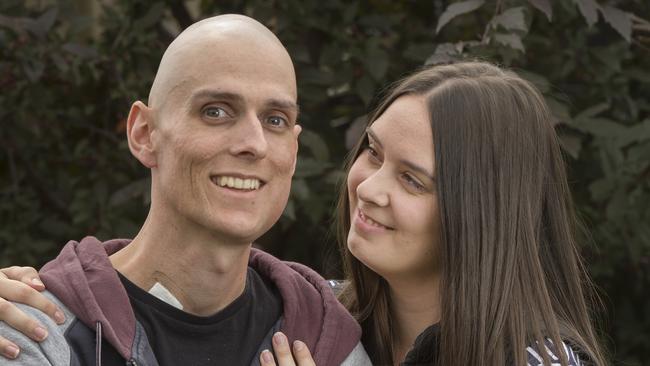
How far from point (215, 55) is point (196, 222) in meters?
0.36

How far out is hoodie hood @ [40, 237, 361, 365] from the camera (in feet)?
8.35

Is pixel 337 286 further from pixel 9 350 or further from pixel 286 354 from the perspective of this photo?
pixel 9 350

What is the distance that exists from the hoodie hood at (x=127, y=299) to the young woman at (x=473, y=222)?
18 cm

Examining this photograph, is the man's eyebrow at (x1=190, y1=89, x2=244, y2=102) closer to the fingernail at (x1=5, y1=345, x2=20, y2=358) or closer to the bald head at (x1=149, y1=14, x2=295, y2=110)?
the bald head at (x1=149, y1=14, x2=295, y2=110)

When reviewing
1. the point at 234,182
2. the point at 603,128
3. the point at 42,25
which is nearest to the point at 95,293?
the point at 234,182

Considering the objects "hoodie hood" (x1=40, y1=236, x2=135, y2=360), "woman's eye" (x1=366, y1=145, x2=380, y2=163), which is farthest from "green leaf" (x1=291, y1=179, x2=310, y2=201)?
"hoodie hood" (x1=40, y1=236, x2=135, y2=360)

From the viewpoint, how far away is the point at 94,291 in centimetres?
259

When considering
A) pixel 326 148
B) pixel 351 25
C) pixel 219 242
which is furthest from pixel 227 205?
pixel 351 25

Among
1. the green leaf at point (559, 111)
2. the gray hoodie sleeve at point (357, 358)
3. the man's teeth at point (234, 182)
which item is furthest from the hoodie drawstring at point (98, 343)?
the green leaf at point (559, 111)

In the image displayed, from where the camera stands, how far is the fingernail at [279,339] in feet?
9.16

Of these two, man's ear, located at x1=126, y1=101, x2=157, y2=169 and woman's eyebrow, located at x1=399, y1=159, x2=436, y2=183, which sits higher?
man's ear, located at x1=126, y1=101, x2=157, y2=169

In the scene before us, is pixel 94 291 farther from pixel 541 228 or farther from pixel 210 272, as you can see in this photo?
pixel 541 228

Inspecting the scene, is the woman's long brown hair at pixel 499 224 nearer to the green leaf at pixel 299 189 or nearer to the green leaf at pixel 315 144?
the green leaf at pixel 299 189

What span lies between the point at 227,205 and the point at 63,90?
2.09 meters
